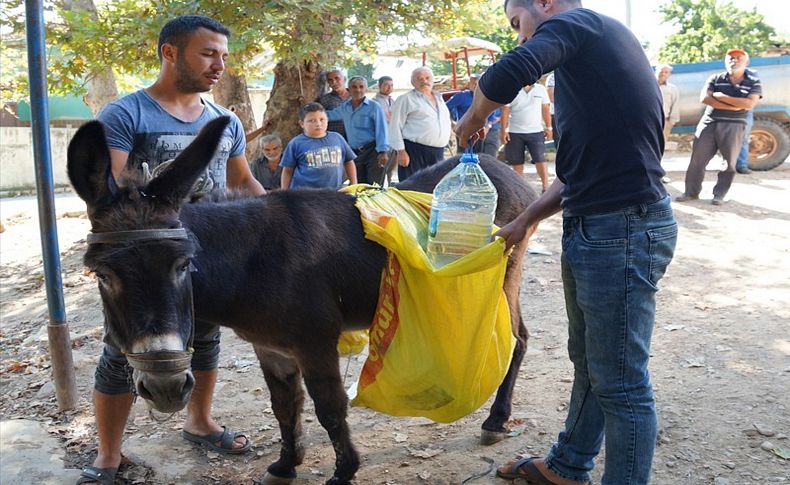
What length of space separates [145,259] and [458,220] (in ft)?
4.40

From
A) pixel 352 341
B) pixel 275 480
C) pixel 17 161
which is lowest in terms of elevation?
pixel 275 480

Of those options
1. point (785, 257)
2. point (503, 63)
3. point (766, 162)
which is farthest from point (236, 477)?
point (766, 162)

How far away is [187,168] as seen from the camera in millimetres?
2367

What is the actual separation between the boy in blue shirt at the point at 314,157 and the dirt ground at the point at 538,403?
1.87 m

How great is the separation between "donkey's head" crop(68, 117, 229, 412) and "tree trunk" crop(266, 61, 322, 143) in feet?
22.5

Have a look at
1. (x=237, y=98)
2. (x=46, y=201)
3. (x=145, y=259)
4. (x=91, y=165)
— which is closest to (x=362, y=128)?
(x=237, y=98)

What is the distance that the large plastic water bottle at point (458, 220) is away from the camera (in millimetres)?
2832

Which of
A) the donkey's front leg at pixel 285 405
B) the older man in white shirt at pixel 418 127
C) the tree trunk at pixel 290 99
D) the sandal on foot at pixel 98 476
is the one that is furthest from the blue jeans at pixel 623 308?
the tree trunk at pixel 290 99

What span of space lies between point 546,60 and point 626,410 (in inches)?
52.0

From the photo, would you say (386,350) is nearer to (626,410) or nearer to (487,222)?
(487,222)

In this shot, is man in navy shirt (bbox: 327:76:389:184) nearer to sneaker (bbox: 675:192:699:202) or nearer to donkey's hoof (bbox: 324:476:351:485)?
sneaker (bbox: 675:192:699:202)

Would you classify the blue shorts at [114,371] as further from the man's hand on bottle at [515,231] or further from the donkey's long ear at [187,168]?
the man's hand on bottle at [515,231]

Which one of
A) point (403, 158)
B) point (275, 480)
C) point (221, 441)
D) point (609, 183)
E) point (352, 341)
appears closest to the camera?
point (609, 183)

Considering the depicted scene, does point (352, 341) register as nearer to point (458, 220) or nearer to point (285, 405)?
point (285, 405)
